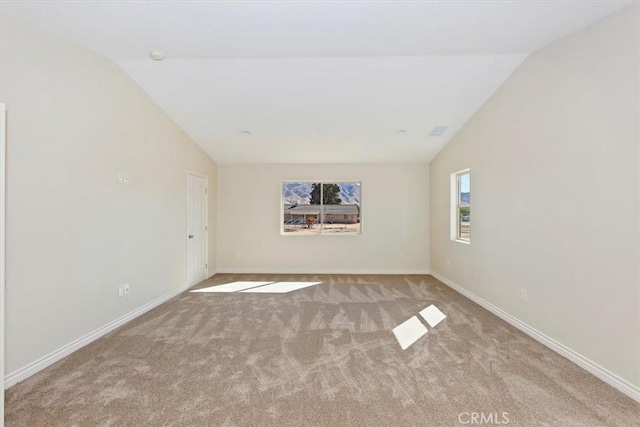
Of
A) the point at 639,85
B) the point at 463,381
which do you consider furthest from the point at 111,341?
the point at 639,85

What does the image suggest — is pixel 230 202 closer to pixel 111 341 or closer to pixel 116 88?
pixel 116 88

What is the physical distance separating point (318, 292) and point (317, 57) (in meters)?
3.30

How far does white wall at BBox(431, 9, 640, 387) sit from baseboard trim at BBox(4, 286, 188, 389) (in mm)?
4289

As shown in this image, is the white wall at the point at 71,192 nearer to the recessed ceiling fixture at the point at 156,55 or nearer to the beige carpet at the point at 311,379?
the beige carpet at the point at 311,379

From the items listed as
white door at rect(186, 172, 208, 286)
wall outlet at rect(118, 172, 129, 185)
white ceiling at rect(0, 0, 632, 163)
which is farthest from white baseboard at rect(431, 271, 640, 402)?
wall outlet at rect(118, 172, 129, 185)

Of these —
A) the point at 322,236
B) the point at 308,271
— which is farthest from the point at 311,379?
the point at 322,236

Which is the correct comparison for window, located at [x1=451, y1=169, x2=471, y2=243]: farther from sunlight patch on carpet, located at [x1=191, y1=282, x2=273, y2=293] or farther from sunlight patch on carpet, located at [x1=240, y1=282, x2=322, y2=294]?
sunlight patch on carpet, located at [x1=191, y1=282, x2=273, y2=293]

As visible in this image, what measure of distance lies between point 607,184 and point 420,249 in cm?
415

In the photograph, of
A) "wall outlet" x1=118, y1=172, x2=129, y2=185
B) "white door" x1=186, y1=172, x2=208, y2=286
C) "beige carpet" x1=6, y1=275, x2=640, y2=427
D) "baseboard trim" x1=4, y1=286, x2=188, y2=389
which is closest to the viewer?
"beige carpet" x1=6, y1=275, x2=640, y2=427

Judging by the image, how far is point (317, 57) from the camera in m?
3.21

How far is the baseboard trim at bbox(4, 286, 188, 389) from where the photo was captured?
2.29 meters

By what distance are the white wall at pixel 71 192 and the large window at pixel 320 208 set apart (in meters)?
2.79

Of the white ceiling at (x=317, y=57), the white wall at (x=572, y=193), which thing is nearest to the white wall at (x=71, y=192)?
the white ceiling at (x=317, y=57)

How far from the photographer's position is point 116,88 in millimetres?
3334
